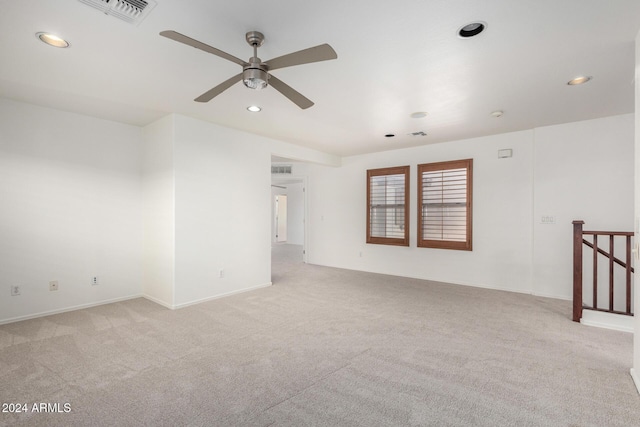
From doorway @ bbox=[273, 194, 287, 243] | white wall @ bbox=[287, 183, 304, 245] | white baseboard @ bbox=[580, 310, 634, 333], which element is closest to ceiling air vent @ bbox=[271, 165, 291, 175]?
white wall @ bbox=[287, 183, 304, 245]

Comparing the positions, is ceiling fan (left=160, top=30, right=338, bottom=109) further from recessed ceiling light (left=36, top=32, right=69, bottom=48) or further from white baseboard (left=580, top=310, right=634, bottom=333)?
white baseboard (left=580, top=310, right=634, bottom=333)

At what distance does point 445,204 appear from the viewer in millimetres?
5484

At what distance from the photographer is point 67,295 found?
12.9 feet

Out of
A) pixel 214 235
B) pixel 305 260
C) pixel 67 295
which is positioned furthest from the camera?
pixel 305 260

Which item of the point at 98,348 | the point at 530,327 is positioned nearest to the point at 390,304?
the point at 530,327

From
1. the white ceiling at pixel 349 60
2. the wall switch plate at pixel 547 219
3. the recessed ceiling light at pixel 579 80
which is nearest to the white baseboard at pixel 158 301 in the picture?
the white ceiling at pixel 349 60

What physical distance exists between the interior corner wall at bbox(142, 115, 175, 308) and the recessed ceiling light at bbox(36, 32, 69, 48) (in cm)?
168

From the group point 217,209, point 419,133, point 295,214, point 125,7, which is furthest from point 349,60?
point 295,214

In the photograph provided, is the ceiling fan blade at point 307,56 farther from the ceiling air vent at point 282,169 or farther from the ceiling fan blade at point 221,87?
the ceiling air vent at point 282,169

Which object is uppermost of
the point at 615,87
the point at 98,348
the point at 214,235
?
the point at 615,87

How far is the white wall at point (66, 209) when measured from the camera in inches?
140

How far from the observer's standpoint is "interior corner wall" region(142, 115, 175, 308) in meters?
4.03

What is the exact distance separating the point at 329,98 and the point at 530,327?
3.38 m

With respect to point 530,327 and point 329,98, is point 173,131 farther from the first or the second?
point 530,327
